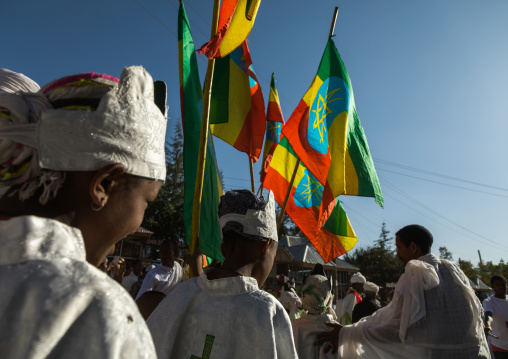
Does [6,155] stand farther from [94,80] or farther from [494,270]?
[494,270]

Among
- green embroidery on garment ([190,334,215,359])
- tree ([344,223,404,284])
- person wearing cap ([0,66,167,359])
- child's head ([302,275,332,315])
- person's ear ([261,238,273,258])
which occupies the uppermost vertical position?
person wearing cap ([0,66,167,359])

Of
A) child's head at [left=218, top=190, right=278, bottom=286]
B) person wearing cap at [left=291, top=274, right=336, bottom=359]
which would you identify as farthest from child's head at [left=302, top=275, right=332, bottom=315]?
child's head at [left=218, top=190, right=278, bottom=286]

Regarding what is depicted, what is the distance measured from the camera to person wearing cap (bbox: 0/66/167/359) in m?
0.66

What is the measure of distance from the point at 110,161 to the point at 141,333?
0.43 m

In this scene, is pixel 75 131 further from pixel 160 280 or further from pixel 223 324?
pixel 160 280

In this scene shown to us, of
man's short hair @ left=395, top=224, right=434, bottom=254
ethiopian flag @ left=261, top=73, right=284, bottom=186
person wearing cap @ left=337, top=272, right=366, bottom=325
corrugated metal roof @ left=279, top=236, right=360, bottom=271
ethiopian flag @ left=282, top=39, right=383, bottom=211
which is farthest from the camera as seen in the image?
corrugated metal roof @ left=279, top=236, right=360, bottom=271

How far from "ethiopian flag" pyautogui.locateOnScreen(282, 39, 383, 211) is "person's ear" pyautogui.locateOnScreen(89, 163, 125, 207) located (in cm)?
398

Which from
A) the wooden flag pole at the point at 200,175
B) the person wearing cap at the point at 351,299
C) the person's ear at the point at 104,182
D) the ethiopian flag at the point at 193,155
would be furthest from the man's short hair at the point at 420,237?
the person wearing cap at the point at 351,299

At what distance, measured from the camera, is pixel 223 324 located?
1.97 meters

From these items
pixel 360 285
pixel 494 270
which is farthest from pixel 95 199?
pixel 494 270

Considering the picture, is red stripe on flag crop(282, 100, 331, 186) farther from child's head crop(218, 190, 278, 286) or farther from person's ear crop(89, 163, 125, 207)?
person's ear crop(89, 163, 125, 207)

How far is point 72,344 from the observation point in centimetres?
66

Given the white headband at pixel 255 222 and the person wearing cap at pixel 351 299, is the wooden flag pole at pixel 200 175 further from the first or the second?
the person wearing cap at pixel 351 299

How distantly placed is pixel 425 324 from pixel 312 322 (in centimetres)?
108
